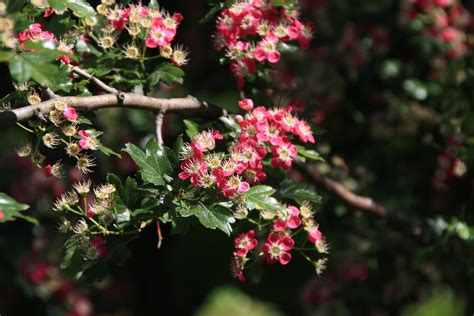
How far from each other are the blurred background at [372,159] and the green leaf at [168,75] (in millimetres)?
882

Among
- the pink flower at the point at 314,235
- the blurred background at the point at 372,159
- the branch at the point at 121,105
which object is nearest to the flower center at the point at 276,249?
the pink flower at the point at 314,235

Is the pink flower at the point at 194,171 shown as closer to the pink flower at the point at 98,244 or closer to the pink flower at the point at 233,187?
the pink flower at the point at 233,187

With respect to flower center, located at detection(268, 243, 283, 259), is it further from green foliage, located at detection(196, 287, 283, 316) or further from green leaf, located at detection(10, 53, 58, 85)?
green foliage, located at detection(196, 287, 283, 316)

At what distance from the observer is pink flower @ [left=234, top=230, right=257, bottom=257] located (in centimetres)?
177

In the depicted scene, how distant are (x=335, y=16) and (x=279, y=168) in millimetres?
1790

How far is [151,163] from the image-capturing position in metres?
1.70

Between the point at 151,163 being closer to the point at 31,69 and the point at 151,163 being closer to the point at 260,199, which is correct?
the point at 260,199

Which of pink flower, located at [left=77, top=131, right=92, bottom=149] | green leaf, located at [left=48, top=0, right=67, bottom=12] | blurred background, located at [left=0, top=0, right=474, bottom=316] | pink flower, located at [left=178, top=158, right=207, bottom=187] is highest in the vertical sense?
green leaf, located at [left=48, top=0, right=67, bottom=12]

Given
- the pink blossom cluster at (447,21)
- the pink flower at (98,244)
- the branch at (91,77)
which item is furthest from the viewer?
the pink blossom cluster at (447,21)

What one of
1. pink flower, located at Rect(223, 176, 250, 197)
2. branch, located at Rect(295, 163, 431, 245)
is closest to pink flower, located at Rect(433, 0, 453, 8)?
branch, located at Rect(295, 163, 431, 245)

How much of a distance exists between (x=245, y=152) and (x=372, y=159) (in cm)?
154

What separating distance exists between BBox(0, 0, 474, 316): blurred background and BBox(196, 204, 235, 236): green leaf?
100 centimetres

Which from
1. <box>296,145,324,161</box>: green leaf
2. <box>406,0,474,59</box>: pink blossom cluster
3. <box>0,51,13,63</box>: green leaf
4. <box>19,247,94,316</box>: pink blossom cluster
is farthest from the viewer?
<box>19,247,94,316</box>: pink blossom cluster

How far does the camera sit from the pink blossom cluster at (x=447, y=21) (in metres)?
3.34
